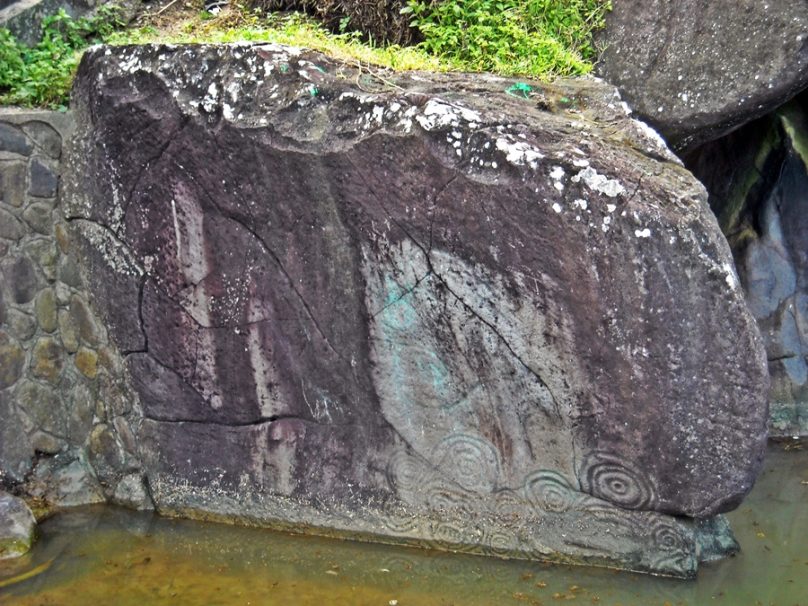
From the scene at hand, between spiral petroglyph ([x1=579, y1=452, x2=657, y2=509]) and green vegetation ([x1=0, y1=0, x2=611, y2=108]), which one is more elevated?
green vegetation ([x1=0, y1=0, x2=611, y2=108])

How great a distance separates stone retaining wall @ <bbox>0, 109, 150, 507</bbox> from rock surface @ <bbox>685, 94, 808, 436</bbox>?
3086mm

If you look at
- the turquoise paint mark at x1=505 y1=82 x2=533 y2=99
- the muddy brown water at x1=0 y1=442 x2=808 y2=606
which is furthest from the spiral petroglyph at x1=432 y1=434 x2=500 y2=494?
the turquoise paint mark at x1=505 y1=82 x2=533 y2=99

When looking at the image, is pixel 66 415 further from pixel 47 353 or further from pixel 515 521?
pixel 515 521

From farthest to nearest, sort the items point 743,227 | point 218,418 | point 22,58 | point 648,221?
point 743,227 < point 22,58 < point 218,418 < point 648,221

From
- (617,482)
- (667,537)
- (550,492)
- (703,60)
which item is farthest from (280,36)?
(667,537)

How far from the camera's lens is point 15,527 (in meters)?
4.00

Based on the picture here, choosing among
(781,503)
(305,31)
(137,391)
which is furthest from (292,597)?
(305,31)

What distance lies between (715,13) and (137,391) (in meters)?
2.96

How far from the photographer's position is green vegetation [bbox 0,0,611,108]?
4.32 meters

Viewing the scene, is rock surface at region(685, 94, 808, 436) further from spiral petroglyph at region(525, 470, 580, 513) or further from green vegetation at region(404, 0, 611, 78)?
spiral petroglyph at region(525, 470, 580, 513)

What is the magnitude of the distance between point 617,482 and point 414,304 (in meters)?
0.97

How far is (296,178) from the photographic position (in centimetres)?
380

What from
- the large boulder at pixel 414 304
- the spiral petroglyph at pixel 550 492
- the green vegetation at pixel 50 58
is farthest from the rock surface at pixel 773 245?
the green vegetation at pixel 50 58

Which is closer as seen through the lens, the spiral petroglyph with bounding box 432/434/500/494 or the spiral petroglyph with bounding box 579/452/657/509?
the spiral petroglyph with bounding box 579/452/657/509
